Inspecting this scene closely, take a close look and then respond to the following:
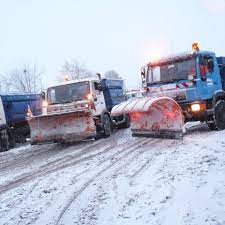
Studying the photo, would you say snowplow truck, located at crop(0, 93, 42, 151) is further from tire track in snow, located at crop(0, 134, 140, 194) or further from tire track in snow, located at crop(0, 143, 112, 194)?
tire track in snow, located at crop(0, 143, 112, 194)

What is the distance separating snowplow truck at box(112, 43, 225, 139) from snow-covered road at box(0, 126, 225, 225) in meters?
0.82

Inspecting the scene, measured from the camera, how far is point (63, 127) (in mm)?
13172

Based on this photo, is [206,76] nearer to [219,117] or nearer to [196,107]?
[196,107]

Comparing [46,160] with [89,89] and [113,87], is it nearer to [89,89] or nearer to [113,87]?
[89,89]

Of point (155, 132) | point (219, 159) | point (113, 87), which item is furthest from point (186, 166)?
point (113, 87)

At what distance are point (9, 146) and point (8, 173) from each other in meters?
7.10

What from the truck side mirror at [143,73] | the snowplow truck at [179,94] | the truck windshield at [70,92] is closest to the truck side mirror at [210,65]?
the snowplow truck at [179,94]

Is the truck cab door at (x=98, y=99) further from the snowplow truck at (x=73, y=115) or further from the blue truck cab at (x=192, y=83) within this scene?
the blue truck cab at (x=192, y=83)

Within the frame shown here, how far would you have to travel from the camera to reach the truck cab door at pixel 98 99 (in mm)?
14173

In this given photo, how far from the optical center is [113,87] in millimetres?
17359

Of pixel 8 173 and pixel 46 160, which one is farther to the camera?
pixel 46 160

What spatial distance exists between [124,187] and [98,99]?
7.78 metres

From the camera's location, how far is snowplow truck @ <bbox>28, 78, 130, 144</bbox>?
13.0 meters

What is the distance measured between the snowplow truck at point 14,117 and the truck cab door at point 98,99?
399cm
